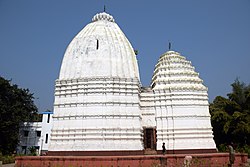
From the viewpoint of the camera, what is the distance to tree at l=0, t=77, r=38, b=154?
112 ft

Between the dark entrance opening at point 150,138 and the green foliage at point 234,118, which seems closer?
the dark entrance opening at point 150,138

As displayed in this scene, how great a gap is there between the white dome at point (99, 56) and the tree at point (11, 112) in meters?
15.6

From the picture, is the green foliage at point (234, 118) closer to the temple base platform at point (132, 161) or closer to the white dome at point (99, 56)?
the temple base platform at point (132, 161)

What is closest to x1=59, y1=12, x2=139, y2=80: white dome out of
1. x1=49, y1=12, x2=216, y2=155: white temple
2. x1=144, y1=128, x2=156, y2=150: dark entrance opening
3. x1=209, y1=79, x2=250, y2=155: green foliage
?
x1=49, y1=12, x2=216, y2=155: white temple

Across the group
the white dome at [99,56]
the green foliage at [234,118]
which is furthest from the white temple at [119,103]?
the green foliage at [234,118]

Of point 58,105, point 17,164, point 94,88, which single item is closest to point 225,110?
point 94,88

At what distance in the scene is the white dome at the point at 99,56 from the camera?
74.7ft

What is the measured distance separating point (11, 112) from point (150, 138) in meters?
21.8

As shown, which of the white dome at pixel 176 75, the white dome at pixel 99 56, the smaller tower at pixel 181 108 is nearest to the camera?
the smaller tower at pixel 181 108

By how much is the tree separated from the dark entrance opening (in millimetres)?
20099

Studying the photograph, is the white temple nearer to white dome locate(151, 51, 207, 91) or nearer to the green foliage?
white dome locate(151, 51, 207, 91)

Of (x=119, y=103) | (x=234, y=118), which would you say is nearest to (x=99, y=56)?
(x=119, y=103)

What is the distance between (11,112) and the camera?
1396 inches

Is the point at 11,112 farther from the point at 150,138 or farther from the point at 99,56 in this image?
the point at 150,138
